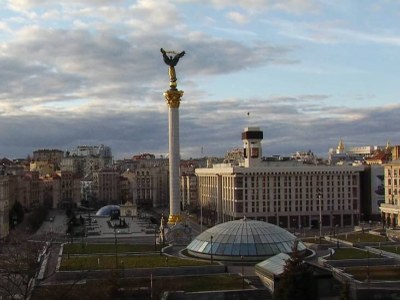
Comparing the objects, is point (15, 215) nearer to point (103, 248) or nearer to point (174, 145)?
point (174, 145)

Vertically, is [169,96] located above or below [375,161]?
above

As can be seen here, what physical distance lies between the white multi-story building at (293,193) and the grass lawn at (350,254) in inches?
1190

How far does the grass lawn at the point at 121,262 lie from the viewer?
43.3m

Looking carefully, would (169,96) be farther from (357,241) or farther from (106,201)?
(106,201)

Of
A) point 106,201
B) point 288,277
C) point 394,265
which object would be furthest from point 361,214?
point 106,201

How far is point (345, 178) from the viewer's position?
86.8 meters

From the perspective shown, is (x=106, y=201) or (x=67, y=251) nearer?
(x=67, y=251)

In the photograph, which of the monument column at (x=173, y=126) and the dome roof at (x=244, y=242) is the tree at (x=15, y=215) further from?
the dome roof at (x=244, y=242)

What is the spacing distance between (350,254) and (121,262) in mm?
17617

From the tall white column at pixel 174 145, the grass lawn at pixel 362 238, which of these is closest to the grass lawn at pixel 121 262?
the tall white column at pixel 174 145

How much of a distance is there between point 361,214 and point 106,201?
68.8 meters

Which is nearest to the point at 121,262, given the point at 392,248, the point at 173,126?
the point at 392,248

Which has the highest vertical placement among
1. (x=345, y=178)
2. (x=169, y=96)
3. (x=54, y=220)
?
(x=169, y=96)

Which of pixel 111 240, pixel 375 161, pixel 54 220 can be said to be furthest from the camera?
pixel 375 161
